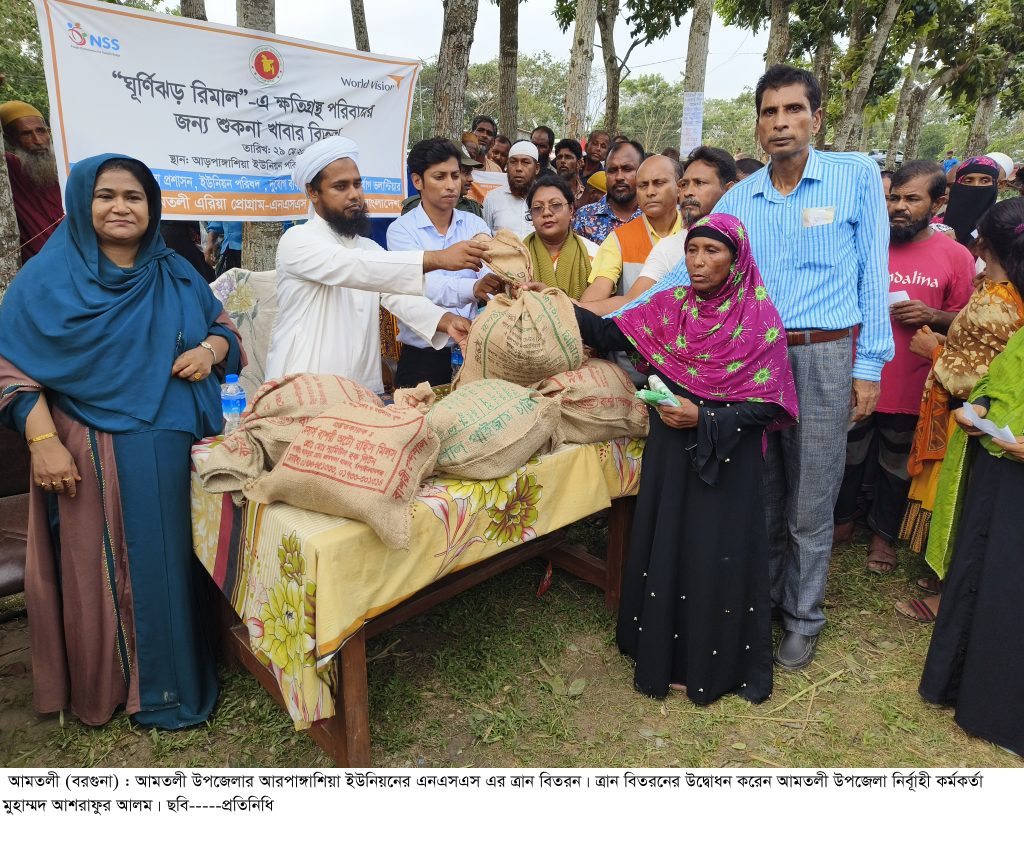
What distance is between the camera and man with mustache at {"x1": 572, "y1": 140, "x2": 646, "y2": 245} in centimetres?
443

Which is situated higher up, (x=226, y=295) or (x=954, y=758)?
(x=226, y=295)

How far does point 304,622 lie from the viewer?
1.86 metres

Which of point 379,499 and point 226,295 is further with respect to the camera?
point 226,295

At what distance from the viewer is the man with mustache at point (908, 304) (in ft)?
11.7

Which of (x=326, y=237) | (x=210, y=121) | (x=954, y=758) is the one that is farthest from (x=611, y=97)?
(x=954, y=758)

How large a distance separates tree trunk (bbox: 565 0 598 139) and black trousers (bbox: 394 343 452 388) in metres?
7.07

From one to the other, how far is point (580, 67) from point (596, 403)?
8318mm

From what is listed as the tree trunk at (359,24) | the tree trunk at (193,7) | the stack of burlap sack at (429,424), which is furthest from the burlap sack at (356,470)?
the tree trunk at (359,24)

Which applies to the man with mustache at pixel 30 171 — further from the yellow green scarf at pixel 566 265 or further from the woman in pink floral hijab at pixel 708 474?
the woman in pink floral hijab at pixel 708 474

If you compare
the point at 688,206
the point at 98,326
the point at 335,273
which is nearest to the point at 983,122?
the point at 688,206

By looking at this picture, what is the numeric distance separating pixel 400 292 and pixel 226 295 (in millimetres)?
1957

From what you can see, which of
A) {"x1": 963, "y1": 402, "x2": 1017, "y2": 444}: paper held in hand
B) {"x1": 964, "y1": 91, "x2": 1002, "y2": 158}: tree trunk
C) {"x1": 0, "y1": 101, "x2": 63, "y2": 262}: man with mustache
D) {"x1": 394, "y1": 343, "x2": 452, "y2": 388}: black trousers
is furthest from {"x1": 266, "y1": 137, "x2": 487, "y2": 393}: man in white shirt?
{"x1": 964, "y1": 91, "x2": 1002, "y2": 158}: tree trunk

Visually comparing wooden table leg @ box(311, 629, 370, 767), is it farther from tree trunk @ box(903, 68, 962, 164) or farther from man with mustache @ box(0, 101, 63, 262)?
tree trunk @ box(903, 68, 962, 164)
